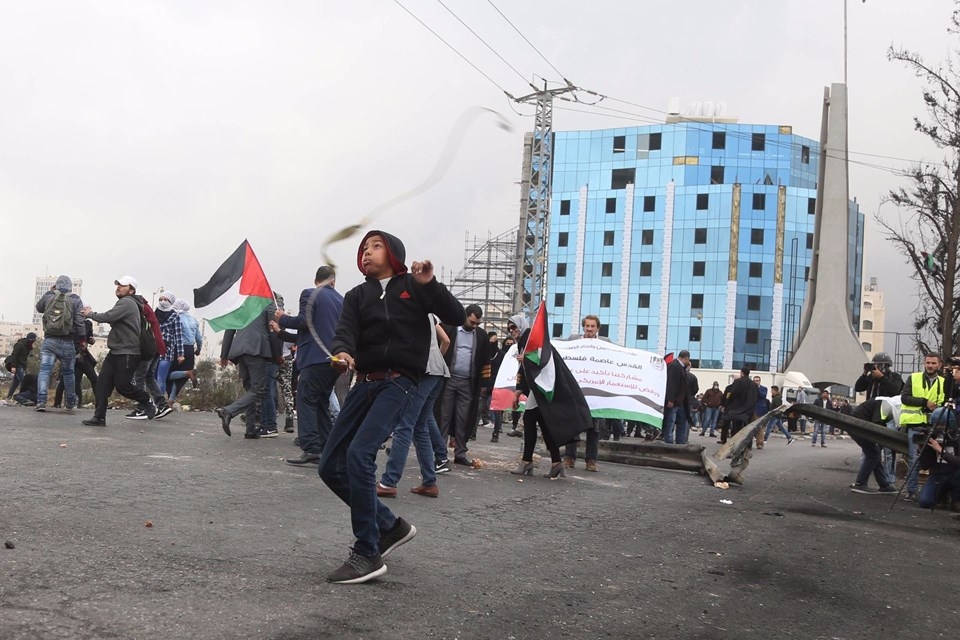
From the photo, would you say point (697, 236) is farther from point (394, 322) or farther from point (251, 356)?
point (394, 322)

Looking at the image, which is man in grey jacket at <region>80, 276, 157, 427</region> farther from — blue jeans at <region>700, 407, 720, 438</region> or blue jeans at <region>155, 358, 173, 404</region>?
blue jeans at <region>700, 407, 720, 438</region>

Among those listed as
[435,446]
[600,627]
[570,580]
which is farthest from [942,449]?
[600,627]

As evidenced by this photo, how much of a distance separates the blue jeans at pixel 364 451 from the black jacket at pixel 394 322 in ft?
0.38

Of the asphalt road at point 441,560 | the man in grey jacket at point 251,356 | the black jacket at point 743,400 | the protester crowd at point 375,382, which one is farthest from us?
the black jacket at point 743,400

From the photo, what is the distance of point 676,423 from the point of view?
21422 mm

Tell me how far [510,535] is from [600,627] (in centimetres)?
256

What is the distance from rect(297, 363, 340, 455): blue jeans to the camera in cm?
1051

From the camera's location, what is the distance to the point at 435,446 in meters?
Result: 11.1

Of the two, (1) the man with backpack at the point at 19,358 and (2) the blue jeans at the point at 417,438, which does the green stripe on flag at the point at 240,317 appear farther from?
(1) the man with backpack at the point at 19,358

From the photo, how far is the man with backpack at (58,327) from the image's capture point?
15.2m

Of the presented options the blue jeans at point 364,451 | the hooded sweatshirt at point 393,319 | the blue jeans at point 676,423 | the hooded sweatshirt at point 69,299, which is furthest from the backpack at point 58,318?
the blue jeans at point 676,423

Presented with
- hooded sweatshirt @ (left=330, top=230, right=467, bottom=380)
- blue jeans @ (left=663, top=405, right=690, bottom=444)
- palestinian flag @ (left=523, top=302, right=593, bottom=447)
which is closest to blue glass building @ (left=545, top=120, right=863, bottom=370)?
blue jeans @ (left=663, top=405, right=690, bottom=444)

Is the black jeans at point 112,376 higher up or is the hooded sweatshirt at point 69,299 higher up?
the hooded sweatshirt at point 69,299

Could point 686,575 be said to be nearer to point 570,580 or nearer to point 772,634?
point 570,580
